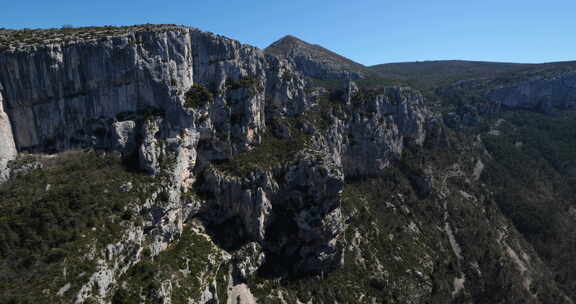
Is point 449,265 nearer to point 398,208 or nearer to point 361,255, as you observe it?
point 398,208

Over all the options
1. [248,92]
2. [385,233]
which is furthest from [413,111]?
[248,92]

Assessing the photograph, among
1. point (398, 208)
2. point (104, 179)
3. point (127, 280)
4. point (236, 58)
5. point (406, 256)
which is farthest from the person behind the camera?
point (398, 208)

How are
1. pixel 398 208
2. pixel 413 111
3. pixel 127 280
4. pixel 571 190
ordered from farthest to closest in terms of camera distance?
1. pixel 571 190
2. pixel 413 111
3. pixel 398 208
4. pixel 127 280

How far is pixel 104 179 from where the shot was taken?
64375 millimetres

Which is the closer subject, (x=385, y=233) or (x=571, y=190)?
(x=385, y=233)

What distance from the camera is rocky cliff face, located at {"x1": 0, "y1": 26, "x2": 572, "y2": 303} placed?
61.0 m

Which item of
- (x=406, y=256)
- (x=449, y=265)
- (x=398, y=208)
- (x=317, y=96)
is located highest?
(x=317, y=96)

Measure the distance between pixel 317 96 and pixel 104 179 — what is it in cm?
8477

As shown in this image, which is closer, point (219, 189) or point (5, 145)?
point (5, 145)

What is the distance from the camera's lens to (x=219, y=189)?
264 ft

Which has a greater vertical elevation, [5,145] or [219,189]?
[5,145]

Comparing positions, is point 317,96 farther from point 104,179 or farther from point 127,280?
point 127,280

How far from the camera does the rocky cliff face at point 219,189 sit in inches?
2403

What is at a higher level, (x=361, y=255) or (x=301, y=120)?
(x=301, y=120)
